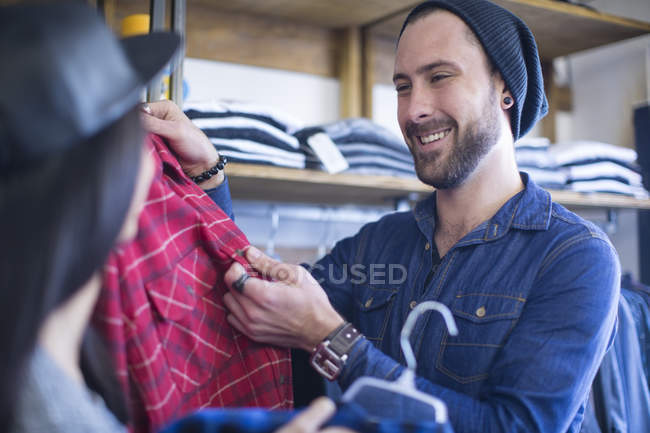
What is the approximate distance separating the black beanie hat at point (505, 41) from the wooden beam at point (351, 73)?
734mm

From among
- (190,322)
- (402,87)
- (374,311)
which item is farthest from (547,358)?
(402,87)

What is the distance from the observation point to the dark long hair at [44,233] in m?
0.49

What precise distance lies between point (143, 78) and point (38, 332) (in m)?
0.26

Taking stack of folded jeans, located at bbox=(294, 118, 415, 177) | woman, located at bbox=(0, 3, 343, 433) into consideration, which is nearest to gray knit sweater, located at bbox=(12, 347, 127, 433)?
woman, located at bbox=(0, 3, 343, 433)

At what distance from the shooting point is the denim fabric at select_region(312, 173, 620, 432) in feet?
3.01

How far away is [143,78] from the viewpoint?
609 millimetres

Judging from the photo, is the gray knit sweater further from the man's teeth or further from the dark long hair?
the man's teeth

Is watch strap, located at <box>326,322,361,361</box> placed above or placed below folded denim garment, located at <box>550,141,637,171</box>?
below

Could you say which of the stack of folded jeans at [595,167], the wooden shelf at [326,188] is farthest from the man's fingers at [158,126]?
the stack of folded jeans at [595,167]

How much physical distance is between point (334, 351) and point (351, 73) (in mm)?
1265

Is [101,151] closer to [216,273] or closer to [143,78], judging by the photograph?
[143,78]

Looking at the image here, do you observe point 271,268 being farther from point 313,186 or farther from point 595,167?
point 595,167

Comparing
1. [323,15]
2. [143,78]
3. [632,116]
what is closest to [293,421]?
[143,78]

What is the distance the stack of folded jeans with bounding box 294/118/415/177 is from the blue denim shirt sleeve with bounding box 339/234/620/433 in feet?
2.45
